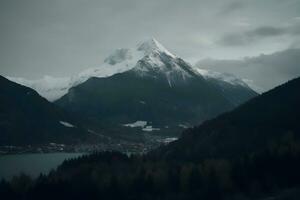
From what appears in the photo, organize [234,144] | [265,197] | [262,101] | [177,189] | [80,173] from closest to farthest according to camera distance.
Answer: [265,197]
[177,189]
[80,173]
[234,144]
[262,101]

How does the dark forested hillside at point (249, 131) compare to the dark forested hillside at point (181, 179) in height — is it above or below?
above

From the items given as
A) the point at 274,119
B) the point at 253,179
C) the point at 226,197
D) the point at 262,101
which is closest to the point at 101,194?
the point at 226,197

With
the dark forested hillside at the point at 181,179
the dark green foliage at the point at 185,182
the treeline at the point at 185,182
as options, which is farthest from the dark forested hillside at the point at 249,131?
the dark green foliage at the point at 185,182

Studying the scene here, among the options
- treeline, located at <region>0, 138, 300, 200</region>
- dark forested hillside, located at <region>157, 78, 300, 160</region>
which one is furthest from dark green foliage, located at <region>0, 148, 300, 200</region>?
dark forested hillside, located at <region>157, 78, 300, 160</region>

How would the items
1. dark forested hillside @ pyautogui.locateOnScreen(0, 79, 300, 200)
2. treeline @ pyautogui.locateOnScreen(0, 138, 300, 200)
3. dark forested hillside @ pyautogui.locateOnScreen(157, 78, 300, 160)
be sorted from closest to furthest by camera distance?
1. dark forested hillside @ pyautogui.locateOnScreen(0, 79, 300, 200)
2. treeline @ pyautogui.locateOnScreen(0, 138, 300, 200)
3. dark forested hillside @ pyautogui.locateOnScreen(157, 78, 300, 160)

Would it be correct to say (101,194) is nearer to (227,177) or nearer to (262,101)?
(227,177)

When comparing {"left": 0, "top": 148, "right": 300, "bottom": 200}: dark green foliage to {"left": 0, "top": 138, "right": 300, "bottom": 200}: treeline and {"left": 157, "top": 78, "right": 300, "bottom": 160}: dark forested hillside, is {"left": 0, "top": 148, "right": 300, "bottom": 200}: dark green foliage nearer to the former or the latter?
{"left": 0, "top": 138, "right": 300, "bottom": 200}: treeline

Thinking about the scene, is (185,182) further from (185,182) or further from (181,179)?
(181,179)

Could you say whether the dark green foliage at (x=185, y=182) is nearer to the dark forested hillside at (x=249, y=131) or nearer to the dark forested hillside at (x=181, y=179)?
the dark forested hillside at (x=181, y=179)
